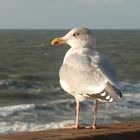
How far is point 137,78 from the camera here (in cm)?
2775

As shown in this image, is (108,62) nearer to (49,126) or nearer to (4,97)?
(49,126)

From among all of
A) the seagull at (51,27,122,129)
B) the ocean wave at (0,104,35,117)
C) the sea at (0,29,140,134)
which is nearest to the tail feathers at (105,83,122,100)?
the seagull at (51,27,122,129)

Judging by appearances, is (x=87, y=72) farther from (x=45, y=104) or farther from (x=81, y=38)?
(x=45, y=104)

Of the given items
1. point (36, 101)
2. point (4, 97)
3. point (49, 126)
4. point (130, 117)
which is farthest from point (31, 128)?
point (4, 97)

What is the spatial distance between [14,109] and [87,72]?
12.2 m

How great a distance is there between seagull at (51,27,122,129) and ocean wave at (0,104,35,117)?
10.4 m

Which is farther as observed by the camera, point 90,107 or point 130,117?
point 90,107

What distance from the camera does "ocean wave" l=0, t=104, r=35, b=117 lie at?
15.5 m

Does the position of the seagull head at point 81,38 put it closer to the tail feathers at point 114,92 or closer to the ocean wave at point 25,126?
the tail feathers at point 114,92

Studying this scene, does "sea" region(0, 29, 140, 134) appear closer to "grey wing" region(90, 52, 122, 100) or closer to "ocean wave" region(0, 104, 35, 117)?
"ocean wave" region(0, 104, 35, 117)

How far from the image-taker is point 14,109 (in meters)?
16.5

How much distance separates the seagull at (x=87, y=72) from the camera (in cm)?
425

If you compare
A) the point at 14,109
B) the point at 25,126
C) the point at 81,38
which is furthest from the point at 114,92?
the point at 14,109

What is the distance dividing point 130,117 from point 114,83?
11252 mm
